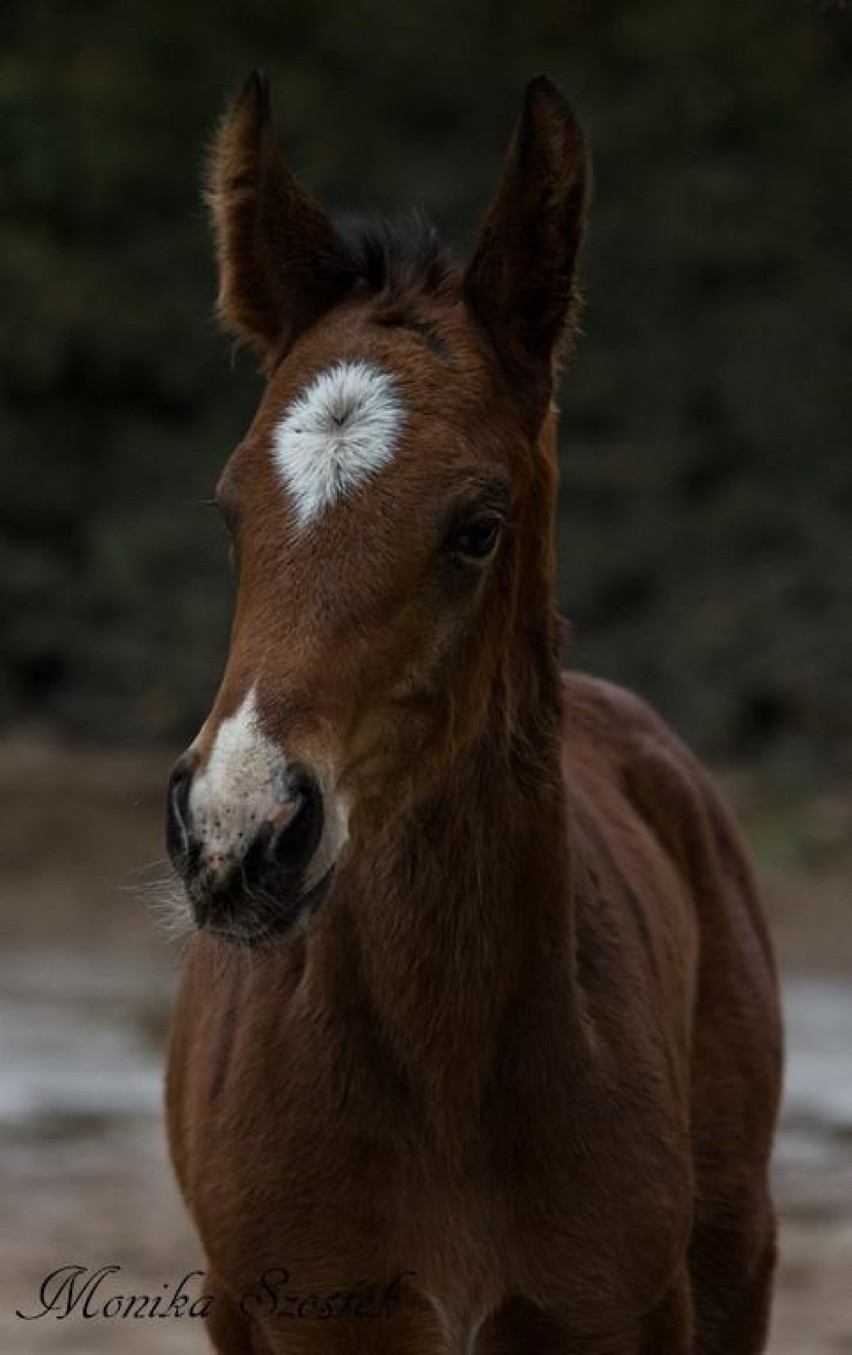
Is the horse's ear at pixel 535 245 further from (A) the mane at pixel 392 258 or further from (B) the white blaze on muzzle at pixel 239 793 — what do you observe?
(B) the white blaze on muzzle at pixel 239 793

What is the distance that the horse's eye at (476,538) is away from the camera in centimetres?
335

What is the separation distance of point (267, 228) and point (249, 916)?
3.89ft

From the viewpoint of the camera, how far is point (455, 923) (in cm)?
371

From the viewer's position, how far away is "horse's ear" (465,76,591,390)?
3576 mm

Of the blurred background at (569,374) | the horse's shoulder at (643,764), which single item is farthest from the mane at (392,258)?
the blurred background at (569,374)

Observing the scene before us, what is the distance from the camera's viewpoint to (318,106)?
13.0 m

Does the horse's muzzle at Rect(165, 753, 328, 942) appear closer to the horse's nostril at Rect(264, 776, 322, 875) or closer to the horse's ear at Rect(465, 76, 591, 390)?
the horse's nostril at Rect(264, 776, 322, 875)

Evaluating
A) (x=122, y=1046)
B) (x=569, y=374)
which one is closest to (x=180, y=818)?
(x=122, y=1046)

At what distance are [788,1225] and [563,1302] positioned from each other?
3.44 metres

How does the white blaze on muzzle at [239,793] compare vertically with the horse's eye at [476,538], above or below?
below

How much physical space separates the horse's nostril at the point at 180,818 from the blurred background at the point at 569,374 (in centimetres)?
839

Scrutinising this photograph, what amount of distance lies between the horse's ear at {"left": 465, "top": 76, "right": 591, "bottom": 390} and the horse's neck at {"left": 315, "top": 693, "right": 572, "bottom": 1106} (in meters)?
0.58

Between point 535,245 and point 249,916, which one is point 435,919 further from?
point 535,245

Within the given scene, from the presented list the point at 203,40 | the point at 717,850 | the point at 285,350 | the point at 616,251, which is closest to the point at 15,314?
the point at 203,40
